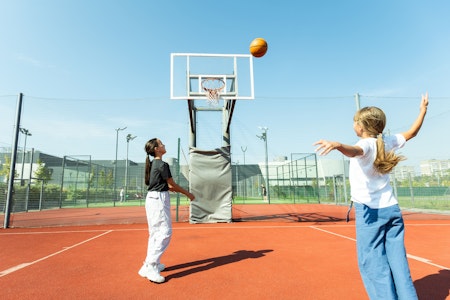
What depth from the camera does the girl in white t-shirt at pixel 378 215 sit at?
1927 mm

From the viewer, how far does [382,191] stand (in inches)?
81.0

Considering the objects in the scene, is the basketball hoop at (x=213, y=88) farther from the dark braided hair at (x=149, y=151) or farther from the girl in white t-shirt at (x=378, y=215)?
the girl in white t-shirt at (x=378, y=215)

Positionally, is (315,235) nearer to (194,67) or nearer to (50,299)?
(50,299)

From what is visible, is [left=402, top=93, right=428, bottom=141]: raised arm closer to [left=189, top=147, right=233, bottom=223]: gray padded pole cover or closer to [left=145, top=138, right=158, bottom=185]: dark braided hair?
[left=145, top=138, right=158, bottom=185]: dark braided hair

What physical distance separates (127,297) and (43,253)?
11.4 ft

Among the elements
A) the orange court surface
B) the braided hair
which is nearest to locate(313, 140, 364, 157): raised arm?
the braided hair

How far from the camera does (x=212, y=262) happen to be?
4285 millimetres

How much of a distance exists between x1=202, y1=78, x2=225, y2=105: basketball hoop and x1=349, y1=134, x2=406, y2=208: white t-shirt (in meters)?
7.70

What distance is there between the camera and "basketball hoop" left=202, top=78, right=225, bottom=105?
371 inches

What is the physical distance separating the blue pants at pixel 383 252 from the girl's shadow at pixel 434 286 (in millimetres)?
1364

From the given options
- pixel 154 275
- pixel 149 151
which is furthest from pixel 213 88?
pixel 154 275

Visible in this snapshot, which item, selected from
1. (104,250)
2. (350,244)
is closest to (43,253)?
(104,250)

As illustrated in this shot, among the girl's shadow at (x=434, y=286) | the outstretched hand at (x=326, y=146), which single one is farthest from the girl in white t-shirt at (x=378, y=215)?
the girl's shadow at (x=434, y=286)

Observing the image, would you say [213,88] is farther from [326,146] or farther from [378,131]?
[326,146]
